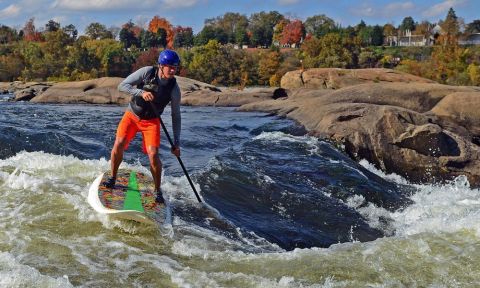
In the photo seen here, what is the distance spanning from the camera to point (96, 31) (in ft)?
276

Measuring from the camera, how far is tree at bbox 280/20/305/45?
3474 inches

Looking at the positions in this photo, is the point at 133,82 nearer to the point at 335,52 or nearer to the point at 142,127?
the point at 142,127

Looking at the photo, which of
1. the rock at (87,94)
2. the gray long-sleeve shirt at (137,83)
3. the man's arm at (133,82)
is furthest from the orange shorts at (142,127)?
the rock at (87,94)

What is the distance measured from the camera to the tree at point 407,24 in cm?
10518

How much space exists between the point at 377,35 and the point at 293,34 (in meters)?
14.5

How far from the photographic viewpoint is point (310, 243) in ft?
22.2

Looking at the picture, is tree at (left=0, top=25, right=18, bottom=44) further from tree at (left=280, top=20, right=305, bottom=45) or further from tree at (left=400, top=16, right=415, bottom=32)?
tree at (left=400, top=16, right=415, bottom=32)

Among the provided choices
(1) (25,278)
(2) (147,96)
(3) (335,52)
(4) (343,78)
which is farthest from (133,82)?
(3) (335,52)

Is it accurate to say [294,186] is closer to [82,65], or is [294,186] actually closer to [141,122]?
[141,122]

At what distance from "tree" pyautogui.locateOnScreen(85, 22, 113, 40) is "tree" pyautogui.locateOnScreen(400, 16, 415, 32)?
5664cm

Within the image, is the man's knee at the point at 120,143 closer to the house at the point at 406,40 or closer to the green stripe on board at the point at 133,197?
the green stripe on board at the point at 133,197

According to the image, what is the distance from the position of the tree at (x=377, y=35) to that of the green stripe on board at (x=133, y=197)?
8749 cm

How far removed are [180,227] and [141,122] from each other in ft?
4.49

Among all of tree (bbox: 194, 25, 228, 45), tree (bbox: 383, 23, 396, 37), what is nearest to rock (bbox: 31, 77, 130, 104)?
tree (bbox: 194, 25, 228, 45)
